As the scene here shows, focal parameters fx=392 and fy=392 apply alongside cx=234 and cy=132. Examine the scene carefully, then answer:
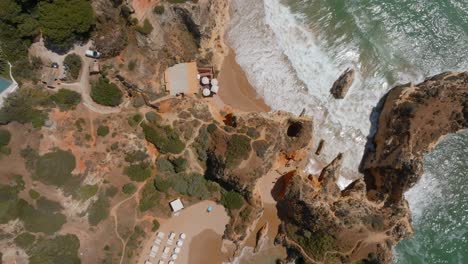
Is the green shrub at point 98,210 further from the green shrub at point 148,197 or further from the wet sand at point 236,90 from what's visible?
the wet sand at point 236,90

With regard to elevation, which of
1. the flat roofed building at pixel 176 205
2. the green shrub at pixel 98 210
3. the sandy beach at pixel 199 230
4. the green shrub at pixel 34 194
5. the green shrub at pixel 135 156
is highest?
the green shrub at pixel 34 194

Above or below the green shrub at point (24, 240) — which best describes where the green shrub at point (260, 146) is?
above

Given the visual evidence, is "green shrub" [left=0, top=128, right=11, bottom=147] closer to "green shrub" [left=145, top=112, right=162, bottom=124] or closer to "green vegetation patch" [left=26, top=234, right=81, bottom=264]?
"green vegetation patch" [left=26, top=234, right=81, bottom=264]

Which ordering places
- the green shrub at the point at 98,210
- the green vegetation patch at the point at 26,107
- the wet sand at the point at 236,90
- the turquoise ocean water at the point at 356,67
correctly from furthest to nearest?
the turquoise ocean water at the point at 356,67
the wet sand at the point at 236,90
the green shrub at the point at 98,210
the green vegetation patch at the point at 26,107

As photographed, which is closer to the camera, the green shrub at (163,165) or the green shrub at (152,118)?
the green shrub at (152,118)

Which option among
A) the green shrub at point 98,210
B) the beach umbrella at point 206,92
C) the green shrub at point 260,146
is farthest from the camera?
the beach umbrella at point 206,92

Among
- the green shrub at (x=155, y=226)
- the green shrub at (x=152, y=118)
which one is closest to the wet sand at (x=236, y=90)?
the green shrub at (x=152, y=118)

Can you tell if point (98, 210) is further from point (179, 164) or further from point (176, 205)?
point (179, 164)
